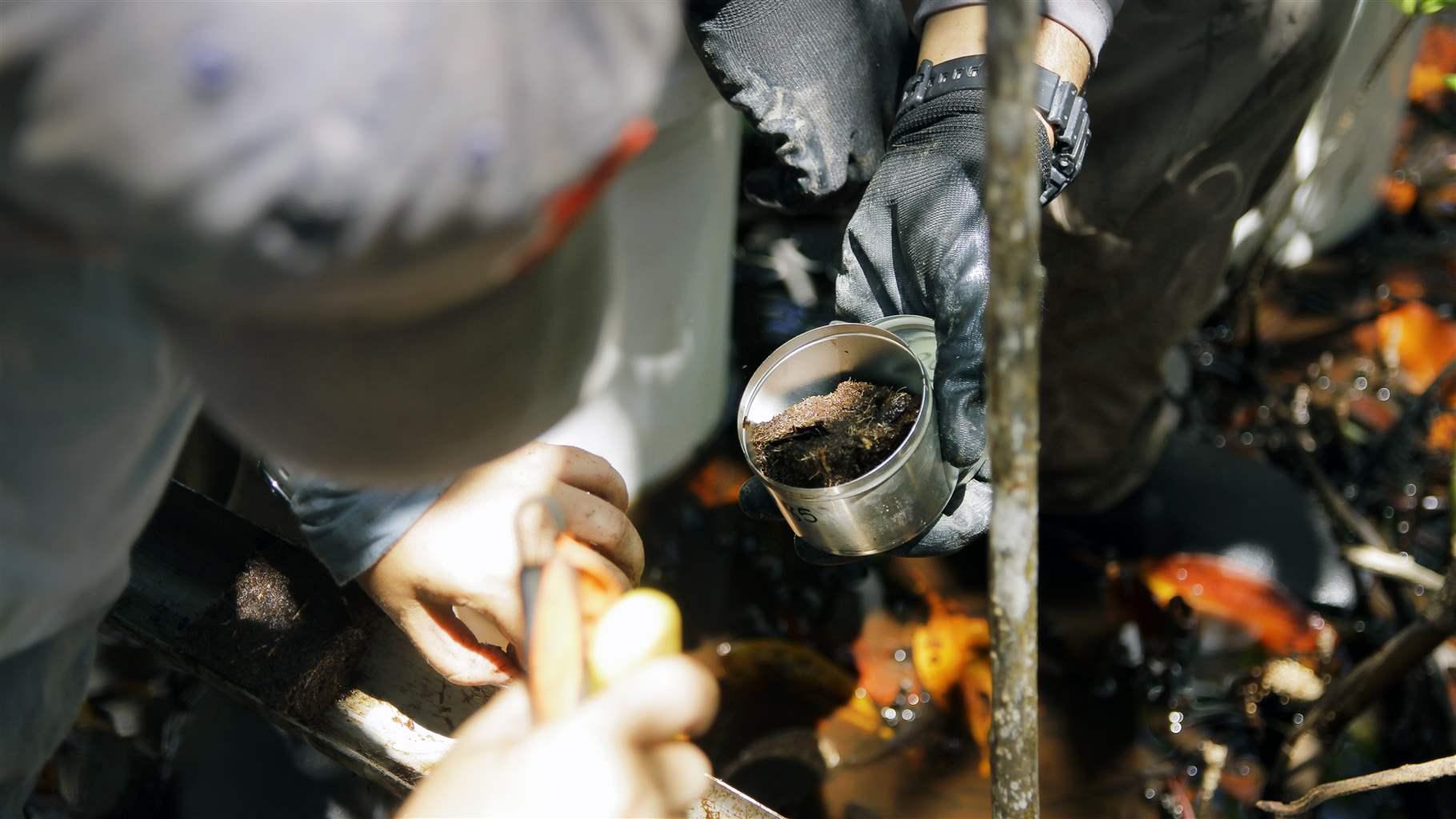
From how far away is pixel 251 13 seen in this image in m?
0.52

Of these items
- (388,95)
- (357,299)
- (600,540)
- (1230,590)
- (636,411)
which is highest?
(388,95)

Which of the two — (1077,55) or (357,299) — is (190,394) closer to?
(357,299)

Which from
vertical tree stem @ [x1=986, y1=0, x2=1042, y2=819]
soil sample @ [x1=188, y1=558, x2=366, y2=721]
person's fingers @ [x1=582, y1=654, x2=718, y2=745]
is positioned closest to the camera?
vertical tree stem @ [x1=986, y1=0, x2=1042, y2=819]

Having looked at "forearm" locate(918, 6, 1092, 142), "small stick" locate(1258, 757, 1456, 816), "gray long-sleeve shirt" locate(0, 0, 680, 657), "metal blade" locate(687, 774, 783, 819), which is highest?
"gray long-sleeve shirt" locate(0, 0, 680, 657)

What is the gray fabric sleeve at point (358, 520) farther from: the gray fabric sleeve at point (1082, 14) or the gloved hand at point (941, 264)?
the gray fabric sleeve at point (1082, 14)

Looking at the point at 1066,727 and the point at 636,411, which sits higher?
the point at 636,411

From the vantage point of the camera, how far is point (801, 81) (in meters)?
1.72

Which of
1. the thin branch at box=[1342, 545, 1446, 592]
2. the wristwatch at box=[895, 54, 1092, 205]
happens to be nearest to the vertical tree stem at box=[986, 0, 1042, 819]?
the wristwatch at box=[895, 54, 1092, 205]

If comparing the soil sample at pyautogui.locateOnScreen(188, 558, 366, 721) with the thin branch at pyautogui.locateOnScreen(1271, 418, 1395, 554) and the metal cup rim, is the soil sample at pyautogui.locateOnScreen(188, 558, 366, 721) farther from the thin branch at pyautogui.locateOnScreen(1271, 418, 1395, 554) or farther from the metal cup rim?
the thin branch at pyautogui.locateOnScreen(1271, 418, 1395, 554)

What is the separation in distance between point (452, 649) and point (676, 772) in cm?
58

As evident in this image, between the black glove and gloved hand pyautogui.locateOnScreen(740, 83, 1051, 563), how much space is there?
121 millimetres

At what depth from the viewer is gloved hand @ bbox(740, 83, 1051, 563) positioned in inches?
53.2

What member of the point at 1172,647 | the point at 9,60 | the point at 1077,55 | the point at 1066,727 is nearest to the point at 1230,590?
the point at 1172,647

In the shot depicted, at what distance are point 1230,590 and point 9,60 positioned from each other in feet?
7.52
